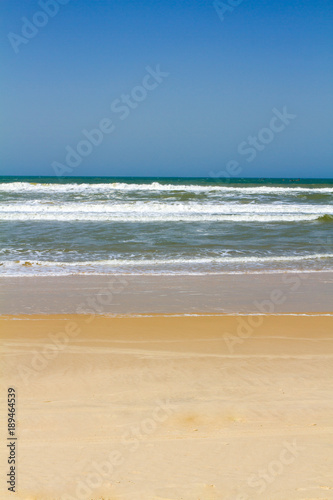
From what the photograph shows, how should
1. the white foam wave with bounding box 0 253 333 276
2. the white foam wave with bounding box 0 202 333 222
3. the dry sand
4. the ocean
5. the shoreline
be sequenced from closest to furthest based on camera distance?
the dry sand < the shoreline < the white foam wave with bounding box 0 253 333 276 < the ocean < the white foam wave with bounding box 0 202 333 222

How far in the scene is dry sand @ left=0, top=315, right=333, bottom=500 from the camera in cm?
256

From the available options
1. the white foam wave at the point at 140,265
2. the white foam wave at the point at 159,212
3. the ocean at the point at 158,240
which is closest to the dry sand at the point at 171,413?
the white foam wave at the point at 140,265

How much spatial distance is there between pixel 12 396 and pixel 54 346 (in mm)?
1200

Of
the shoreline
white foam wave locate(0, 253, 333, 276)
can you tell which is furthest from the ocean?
the shoreline

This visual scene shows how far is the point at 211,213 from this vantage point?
846 inches

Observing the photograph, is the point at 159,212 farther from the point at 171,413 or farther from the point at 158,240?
the point at 171,413

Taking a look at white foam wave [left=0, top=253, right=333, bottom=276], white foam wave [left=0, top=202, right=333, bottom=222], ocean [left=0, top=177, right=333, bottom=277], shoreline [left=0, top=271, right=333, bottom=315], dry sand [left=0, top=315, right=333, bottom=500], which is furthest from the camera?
white foam wave [left=0, top=202, right=333, bottom=222]

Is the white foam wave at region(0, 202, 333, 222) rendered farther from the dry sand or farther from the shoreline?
the dry sand

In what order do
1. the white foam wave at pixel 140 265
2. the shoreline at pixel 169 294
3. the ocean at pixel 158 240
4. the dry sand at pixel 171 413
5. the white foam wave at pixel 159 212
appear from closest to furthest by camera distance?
1. the dry sand at pixel 171 413
2. the shoreline at pixel 169 294
3. the white foam wave at pixel 140 265
4. the ocean at pixel 158 240
5. the white foam wave at pixel 159 212

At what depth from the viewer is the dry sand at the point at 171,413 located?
2.56 metres

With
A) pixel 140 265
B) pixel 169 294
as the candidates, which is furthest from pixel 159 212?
pixel 169 294

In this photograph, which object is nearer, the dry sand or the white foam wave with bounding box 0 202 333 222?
the dry sand

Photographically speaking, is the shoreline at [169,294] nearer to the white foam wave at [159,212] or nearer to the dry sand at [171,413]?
the dry sand at [171,413]

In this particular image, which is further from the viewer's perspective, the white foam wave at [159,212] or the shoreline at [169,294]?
the white foam wave at [159,212]
